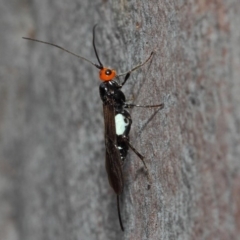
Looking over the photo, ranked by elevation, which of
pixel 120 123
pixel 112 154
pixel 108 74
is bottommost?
pixel 112 154

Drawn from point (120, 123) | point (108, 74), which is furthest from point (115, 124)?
point (108, 74)

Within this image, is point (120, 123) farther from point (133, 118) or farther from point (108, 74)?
point (108, 74)

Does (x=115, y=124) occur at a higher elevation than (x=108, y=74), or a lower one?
lower

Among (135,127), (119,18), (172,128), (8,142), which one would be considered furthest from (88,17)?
(8,142)

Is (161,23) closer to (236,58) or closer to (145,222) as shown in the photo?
(236,58)

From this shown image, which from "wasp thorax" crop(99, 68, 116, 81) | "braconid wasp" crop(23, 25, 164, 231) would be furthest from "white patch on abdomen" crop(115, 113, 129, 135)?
"wasp thorax" crop(99, 68, 116, 81)

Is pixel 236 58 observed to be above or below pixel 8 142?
below
